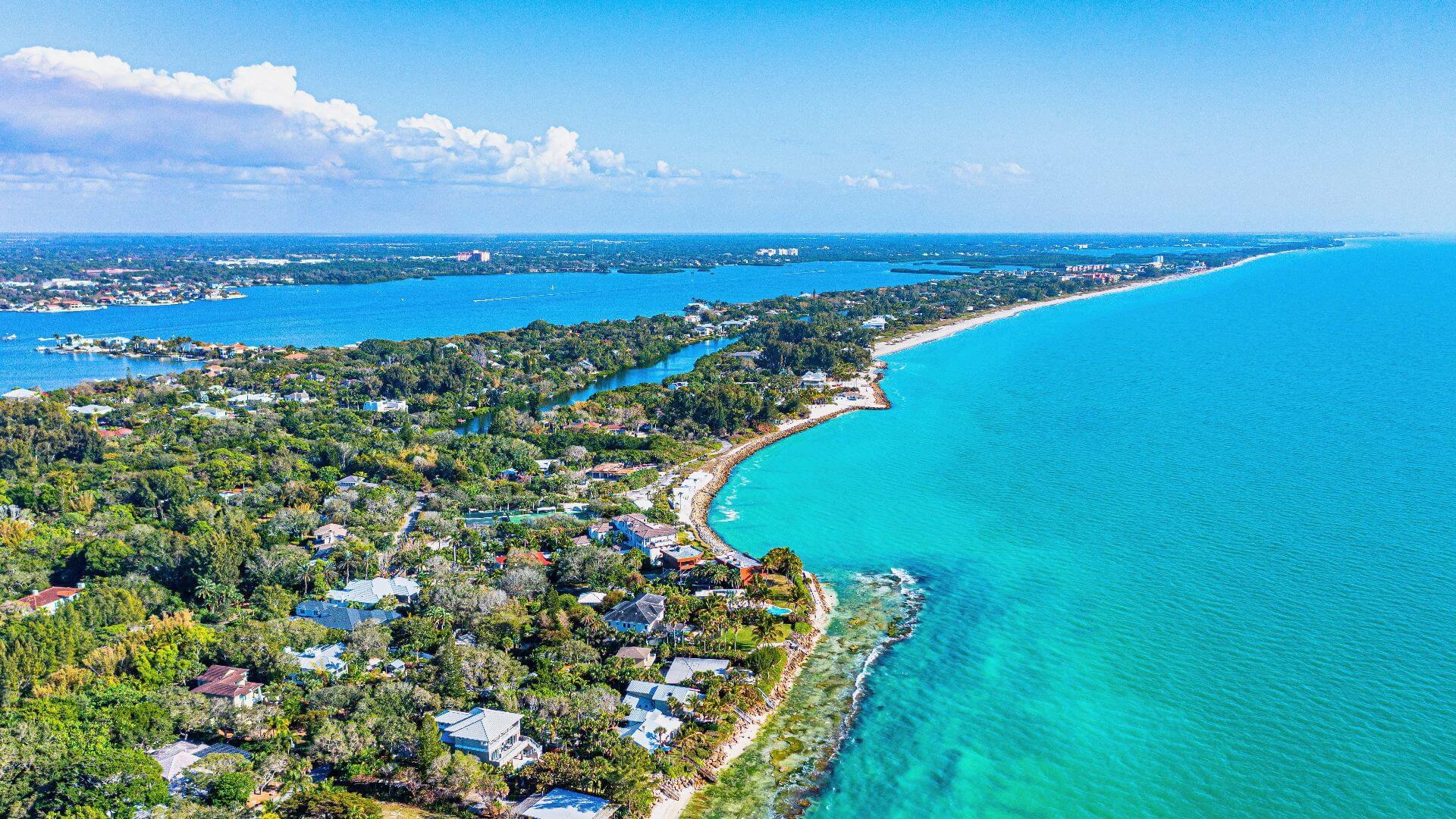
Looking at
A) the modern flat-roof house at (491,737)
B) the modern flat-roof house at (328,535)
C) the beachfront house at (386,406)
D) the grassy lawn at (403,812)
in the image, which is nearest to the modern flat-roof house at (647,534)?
the modern flat-roof house at (328,535)

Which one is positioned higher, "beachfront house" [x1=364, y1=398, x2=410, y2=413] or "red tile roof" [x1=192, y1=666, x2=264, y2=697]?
"beachfront house" [x1=364, y1=398, x2=410, y2=413]

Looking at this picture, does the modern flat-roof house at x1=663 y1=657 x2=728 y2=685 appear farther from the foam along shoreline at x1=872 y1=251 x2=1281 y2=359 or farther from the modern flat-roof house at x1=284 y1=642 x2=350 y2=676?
the foam along shoreline at x1=872 y1=251 x2=1281 y2=359

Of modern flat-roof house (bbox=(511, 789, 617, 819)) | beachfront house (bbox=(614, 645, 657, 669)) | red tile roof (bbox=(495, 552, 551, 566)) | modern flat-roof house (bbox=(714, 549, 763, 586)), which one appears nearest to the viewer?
modern flat-roof house (bbox=(511, 789, 617, 819))

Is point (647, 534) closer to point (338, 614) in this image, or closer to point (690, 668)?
point (690, 668)

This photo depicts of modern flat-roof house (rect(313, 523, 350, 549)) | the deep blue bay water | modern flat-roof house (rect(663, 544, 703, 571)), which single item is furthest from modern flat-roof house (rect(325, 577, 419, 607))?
the deep blue bay water

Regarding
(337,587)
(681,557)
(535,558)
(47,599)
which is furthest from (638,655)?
(47,599)

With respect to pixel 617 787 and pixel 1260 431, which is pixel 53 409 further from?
pixel 1260 431

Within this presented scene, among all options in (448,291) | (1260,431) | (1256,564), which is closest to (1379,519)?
(1256,564)
